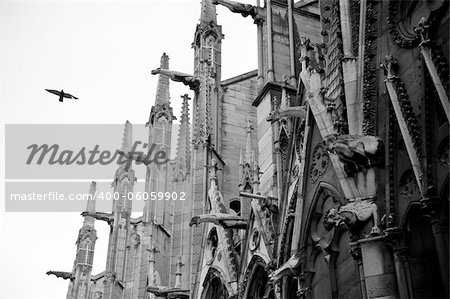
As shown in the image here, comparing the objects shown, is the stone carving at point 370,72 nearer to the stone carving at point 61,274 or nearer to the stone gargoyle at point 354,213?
the stone gargoyle at point 354,213

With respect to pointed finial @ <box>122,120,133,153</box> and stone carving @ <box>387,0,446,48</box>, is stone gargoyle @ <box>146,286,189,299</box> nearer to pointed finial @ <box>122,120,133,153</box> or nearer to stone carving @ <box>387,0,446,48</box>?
stone carving @ <box>387,0,446,48</box>

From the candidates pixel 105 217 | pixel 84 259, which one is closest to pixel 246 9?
pixel 105 217

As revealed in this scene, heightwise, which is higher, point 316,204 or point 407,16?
point 407,16

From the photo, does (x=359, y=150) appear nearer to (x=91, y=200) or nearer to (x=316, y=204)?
(x=316, y=204)

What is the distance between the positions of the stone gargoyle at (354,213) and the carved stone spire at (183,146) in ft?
65.0

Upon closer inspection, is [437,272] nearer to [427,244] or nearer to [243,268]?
[427,244]

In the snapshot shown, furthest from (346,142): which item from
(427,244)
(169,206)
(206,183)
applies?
(169,206)

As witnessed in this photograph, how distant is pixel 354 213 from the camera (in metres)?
11.2

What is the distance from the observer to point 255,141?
24.6m

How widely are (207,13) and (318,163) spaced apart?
15428mm

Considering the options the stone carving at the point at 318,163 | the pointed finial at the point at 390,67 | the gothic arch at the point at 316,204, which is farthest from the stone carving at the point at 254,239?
the pointed finial at the point at 390,67

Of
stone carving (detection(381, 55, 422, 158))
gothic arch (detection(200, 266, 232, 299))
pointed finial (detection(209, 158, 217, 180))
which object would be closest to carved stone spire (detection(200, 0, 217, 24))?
pointed finial (detection(209, 158, 217, 180))

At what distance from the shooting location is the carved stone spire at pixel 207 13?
27.6m

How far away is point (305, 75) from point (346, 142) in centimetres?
347
